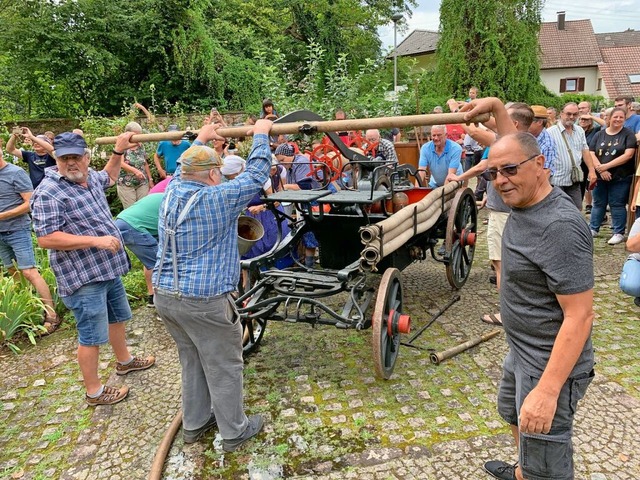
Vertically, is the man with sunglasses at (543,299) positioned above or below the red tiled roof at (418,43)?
below

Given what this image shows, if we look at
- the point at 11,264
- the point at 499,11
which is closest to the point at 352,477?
the point at 11,264


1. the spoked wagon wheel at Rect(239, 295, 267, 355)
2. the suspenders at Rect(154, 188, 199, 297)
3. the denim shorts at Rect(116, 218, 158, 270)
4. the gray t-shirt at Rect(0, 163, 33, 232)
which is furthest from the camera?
the gray t-shirt at Rect(0, 163, 33, 232)

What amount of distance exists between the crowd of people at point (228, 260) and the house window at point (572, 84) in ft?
132

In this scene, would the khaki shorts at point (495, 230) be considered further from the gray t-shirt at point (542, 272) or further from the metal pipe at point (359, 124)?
the gray t-shirt at point (542, 272)

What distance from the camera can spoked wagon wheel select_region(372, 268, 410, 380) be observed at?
3.36 metres

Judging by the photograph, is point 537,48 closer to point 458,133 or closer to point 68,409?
point 458,133

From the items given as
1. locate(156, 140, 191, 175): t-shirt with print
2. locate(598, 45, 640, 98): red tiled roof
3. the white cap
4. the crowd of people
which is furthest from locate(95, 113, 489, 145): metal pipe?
locate(598, 45, 640, 98): red tiled roof

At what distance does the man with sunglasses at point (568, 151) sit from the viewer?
214 inches

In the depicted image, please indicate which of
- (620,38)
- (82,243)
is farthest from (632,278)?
(620,38)

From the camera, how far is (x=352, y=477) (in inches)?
105

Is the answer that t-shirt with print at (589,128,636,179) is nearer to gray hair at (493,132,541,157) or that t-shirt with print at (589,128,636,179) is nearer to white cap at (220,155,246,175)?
white cap at (220,155,246,175)

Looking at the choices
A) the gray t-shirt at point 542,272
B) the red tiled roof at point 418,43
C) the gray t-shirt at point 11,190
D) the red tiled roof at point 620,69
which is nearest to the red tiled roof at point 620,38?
the red tiled roof at point 620,69

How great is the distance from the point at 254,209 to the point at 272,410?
226 cm

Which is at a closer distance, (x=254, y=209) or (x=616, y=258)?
(x=254, y=209)
